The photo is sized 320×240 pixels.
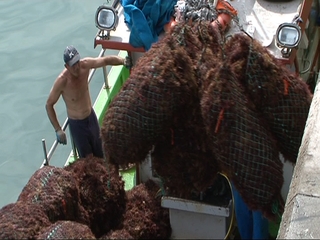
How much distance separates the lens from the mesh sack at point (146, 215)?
17.4ft

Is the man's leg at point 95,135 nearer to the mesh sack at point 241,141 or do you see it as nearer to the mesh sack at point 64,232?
the mesh sack at point 64,232

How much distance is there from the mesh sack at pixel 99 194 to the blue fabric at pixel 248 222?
3.41 feet

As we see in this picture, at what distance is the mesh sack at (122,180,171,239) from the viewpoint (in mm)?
5297

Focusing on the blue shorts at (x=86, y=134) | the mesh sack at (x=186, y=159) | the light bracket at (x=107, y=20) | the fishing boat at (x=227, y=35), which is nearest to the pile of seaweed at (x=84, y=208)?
the fishing boat at (x=227, y=35)

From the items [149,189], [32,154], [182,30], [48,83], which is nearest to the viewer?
[182,30]

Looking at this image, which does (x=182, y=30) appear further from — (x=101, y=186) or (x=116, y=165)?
(x=101, y=186)

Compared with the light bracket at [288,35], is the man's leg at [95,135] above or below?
below

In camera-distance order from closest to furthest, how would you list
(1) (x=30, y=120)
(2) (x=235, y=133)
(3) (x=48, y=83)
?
1. (2) (x=235, y=133)
2. (1) (x=30, y=120)
3. (3) (x=48, y=83)

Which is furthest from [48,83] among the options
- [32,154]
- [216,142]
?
[216,142]

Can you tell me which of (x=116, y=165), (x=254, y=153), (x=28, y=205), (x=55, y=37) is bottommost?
(x=55, y=37)

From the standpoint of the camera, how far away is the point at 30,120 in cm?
910

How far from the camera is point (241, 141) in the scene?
11.3 ft

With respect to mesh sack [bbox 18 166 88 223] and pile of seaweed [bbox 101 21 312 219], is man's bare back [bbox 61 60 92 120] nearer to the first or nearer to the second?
mesh sack [bbox 18 166 88 223]

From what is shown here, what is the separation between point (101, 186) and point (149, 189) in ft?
A: 2.01
